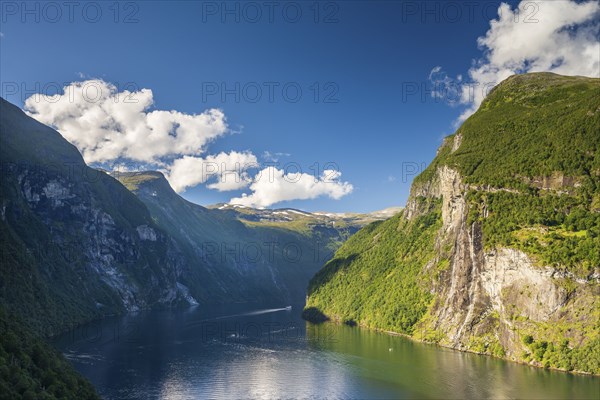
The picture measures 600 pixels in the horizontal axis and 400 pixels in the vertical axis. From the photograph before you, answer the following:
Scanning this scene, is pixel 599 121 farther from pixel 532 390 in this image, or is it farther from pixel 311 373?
pixel 311 373

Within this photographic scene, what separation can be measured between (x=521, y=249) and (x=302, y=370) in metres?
68.4

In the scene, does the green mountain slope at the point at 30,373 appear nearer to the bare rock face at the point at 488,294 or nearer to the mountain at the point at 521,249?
the bare rock face at the point at 488,294

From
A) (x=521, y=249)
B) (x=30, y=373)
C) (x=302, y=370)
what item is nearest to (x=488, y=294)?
(x=521, y=249)

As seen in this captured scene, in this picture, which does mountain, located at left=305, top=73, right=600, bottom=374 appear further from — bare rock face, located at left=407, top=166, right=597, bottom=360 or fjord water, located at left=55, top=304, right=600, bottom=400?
fjord water, located at left=55, top=304, right=600, bottom=400

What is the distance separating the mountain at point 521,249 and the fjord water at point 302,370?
882 centimetres

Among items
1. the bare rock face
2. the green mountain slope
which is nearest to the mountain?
the bare rock face

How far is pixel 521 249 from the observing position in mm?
129000

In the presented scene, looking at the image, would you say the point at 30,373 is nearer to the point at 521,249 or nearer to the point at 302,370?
the point at 302,370

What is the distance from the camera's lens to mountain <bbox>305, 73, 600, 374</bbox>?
11581 cm

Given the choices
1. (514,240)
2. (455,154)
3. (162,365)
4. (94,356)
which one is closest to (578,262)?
(514,240)

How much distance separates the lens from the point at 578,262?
116312 mm

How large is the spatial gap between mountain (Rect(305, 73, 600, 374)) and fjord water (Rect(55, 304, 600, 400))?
28.9ft

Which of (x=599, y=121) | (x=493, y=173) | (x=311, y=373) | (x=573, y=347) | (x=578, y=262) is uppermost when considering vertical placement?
(x=599, y=121)

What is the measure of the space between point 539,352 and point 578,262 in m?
24.3
